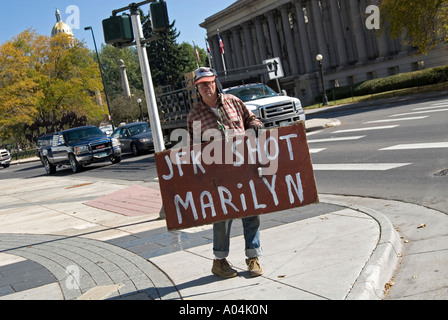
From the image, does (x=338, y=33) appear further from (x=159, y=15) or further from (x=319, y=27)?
(x=159, y=15)

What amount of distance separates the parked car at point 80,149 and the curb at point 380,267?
63.9 feet

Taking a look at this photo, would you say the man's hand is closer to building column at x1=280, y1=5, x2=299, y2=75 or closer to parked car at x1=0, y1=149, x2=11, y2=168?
parked car at x1=0, y1=149, x2=11, y2=168

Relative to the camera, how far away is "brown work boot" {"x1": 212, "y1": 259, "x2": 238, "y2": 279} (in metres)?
5.43

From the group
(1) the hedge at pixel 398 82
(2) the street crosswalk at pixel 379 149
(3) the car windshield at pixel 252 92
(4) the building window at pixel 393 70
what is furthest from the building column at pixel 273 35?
(3) the car windshield at pixel 252 92

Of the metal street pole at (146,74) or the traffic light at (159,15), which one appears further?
the metal street pole at (146,74)

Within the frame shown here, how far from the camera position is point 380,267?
198 inches

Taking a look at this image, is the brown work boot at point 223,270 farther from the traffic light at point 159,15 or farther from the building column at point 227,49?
the building column at point 227,49

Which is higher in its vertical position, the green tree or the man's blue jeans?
the green tree

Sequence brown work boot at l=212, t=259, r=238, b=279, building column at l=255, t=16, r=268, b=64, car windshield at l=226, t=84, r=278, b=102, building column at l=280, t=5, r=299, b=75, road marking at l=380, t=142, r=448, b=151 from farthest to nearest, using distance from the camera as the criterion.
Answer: building column at l=255, t=16, r=268, b=64 < building column at l=280, t=5, r=299, b=75 < car windshield at l=226, t=84, r=278, b=102 < road marking at l=380, t=142, r=448, b=151 < brown work boot at l=212, t=259, r=238, b=279

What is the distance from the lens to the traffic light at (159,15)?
8938mm

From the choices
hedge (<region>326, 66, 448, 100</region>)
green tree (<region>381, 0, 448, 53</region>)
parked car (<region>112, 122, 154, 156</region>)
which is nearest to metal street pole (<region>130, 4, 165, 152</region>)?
parked car (<region>112, 122, 154, 156</region>)

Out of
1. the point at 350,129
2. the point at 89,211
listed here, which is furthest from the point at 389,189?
the point at 350,129
